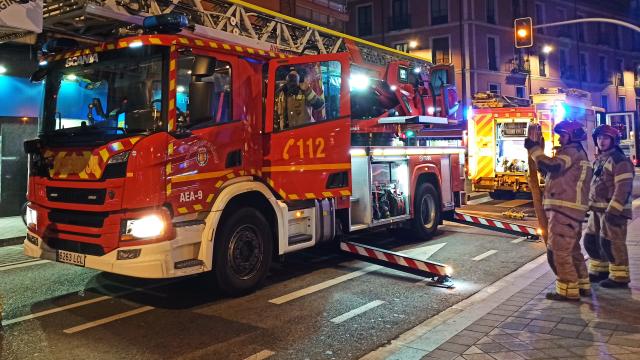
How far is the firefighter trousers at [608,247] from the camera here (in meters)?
5.92

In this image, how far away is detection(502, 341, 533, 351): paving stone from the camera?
13.5 feet

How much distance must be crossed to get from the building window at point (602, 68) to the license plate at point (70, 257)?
55852mm

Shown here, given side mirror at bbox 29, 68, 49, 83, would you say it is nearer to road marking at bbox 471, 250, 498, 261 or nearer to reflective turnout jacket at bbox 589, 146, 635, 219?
road marking at bbox 471, 250, 498, 261

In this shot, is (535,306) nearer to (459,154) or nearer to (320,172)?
(320,172)

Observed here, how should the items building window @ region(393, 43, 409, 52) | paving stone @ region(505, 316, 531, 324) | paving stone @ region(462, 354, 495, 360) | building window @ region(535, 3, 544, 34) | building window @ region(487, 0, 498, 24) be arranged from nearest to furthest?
paving stone @ region(462, 354, 495, 360) < paving stone @ region(505, 316, 531, 324) < building window @ region(487, 0, 498, 24) < building window @ region(393, 43, 409, 52) < building window @ region(535, 3, 544, 34)

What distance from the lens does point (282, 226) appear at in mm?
6254

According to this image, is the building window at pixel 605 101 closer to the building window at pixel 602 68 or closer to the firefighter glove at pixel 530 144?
the building window at pixel 602 68

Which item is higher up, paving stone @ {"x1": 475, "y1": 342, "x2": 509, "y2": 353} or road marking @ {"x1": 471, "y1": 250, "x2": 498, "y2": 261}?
road marking @ {"x1": 471, "y1": 250, "x2": 498, "y2": 261}

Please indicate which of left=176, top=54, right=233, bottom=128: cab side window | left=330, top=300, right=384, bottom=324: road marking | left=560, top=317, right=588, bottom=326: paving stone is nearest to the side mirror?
left=176, top=54, right=233, bottom=128: cab side window

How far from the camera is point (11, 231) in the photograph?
10984mm

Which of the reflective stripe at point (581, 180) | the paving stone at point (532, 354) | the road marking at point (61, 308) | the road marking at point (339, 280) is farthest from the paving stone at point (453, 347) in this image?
the road marking at point (61, 308)

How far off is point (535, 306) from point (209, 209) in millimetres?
3507

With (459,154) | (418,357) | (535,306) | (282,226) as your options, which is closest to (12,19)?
(282,226)

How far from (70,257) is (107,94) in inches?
69.3
